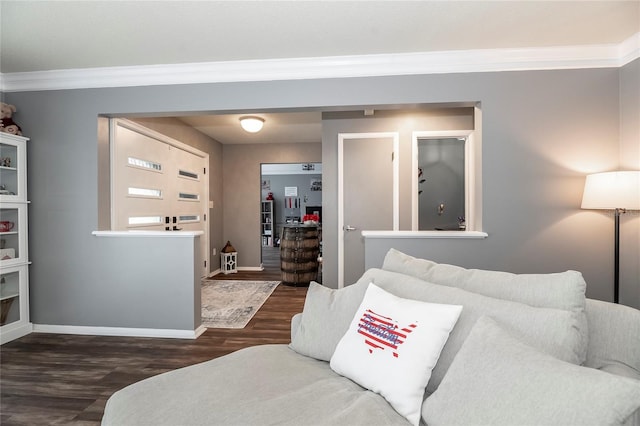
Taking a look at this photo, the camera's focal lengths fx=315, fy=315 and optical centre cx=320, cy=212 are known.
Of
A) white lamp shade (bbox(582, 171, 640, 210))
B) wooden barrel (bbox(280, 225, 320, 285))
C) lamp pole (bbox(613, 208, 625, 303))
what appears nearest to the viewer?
white lamp shade (bbox(582, 171, 640, 210))

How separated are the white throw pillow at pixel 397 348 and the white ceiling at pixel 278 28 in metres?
1.79

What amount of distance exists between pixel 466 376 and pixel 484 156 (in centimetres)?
212

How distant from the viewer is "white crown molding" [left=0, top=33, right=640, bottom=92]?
2.42m

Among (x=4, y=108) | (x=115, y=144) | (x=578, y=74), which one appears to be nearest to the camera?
(x=578, y=74)

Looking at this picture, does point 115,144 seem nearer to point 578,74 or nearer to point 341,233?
point 341,233

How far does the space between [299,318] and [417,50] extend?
219cm

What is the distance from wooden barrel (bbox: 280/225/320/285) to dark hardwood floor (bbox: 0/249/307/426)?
127 centimetres

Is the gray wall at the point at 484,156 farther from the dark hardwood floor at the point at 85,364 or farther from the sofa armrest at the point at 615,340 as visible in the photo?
the sofa armrest at the point at 615,340

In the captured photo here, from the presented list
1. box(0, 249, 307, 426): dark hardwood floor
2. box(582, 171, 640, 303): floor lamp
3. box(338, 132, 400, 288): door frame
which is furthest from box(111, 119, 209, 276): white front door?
box(582, 171, 640, 303): floor lamp

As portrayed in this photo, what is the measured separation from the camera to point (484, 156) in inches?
100

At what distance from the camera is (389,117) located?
3.62m

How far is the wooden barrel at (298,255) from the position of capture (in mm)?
4527

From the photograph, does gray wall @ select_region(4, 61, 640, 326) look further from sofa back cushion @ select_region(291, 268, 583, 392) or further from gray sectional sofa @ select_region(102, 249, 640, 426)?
gray sectional sofa @ select_region(102, 249, 640, 426)

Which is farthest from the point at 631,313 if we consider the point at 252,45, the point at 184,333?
the point at 184,333
